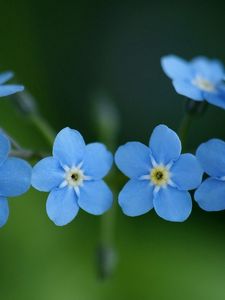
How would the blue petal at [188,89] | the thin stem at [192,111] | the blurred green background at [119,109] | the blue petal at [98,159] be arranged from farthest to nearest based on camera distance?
the blurred green background at [119,109]
the thin stem at [192,111]
the blue petal at [188,89]
the blue petal at [98,159]

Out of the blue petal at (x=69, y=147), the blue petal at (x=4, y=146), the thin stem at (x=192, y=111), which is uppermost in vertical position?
the blue petal at (x=4, y=146)

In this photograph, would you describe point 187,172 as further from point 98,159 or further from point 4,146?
point 4,146

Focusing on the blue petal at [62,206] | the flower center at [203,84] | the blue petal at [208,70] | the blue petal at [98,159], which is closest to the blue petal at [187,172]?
the blue petal at [98,159]

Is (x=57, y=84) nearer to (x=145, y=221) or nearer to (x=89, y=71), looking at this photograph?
(x=89, y=71)

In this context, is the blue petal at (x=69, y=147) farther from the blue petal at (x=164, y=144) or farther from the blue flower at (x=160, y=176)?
the blue petal at (x=164, y=144)

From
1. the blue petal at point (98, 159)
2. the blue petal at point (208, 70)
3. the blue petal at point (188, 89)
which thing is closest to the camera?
the blue petal at point (98, 159)

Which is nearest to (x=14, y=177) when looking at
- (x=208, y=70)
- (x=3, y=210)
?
(x=3, y=210)

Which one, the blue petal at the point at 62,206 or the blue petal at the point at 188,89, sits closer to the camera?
the blue petal at the point at 62,206
